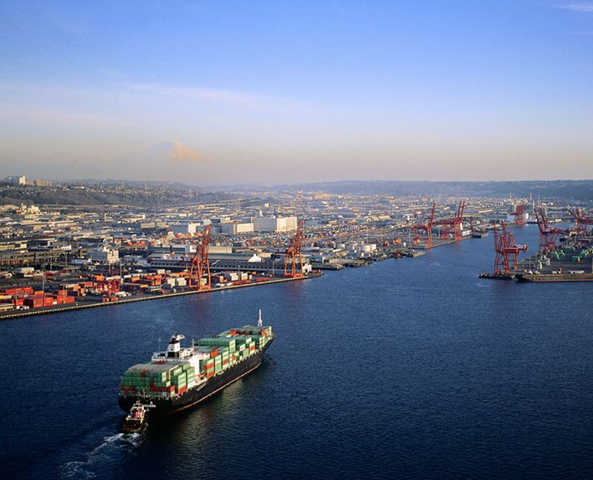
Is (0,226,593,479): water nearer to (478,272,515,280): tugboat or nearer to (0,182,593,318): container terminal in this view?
(0,182,593,318): container terminal

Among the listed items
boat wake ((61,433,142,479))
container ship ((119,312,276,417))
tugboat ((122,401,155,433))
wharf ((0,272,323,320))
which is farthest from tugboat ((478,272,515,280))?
boat wake ((61,433,142,479))

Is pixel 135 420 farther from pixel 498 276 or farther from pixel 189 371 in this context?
pixel 498 276

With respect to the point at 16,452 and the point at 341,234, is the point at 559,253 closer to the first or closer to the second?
the point at 341,234

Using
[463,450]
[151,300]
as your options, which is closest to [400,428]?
[463,450]

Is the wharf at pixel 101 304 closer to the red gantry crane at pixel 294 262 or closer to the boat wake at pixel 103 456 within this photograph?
the red gantry crane at pixel 294 262

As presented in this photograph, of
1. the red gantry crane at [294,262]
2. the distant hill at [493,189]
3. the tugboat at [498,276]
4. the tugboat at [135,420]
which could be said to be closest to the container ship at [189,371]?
the tugboat at [135,420]

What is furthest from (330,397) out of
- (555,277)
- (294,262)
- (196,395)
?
(555,277)

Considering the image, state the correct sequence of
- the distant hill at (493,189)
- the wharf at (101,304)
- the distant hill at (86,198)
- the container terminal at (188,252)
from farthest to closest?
the distant hill at (493,189)
the distant hill at (86,198)
the container terminal at (188,252)
the wharf at (101,304)
